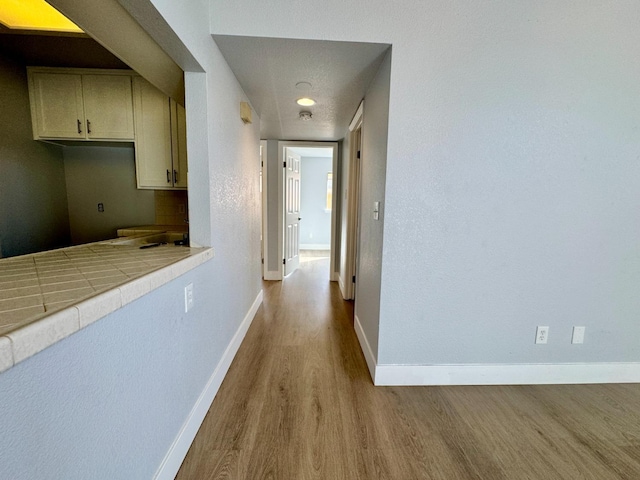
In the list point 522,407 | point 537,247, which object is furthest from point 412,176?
point 522,407

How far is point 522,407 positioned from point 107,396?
2.09m

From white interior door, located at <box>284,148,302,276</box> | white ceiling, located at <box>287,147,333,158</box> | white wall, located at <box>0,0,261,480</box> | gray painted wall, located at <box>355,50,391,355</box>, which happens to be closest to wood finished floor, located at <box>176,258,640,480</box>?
white wall, located at <box>0,0,261,480</box>

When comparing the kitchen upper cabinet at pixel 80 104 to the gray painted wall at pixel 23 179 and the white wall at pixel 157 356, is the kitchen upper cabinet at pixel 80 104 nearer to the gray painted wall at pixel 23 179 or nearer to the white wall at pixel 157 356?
the gray painted wall at pixel 23 179

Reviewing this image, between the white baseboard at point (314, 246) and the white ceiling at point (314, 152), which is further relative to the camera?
the white baseboard at point (314, 246)

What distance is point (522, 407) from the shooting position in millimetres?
1567

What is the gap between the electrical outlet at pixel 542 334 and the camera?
1723 millimetres

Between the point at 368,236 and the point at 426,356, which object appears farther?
the point at 368,236

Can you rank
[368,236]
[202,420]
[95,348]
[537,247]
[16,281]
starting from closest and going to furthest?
1. [95,348]
2. [16,281]
3. [202,420]
4. [537,247]
5. [368,236]

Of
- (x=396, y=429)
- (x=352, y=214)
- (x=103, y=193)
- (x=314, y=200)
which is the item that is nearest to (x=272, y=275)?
(x=352, y=214)

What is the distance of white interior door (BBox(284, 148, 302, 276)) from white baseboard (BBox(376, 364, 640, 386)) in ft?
9.14

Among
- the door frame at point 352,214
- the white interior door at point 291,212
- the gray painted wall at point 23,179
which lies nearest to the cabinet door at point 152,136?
the gray painted wall at point 23,179

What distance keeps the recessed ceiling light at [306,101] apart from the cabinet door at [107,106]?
1.36 meters

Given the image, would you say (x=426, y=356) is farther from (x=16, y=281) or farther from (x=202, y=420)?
(x=16, y=281)

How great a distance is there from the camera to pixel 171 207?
2.63 m
